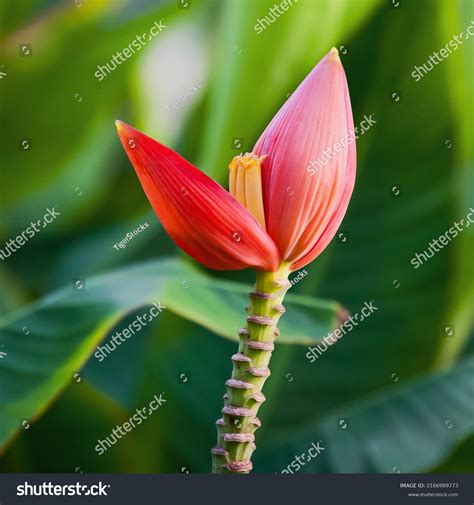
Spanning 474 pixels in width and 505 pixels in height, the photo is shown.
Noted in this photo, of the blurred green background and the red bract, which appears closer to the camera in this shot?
the red bract

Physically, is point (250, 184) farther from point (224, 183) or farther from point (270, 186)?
point (224, 183)

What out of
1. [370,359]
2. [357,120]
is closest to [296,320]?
[370,359]

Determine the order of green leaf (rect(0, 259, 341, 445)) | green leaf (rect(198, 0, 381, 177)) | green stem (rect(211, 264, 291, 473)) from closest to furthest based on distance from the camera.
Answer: green stem (rect(211, 264, 291, 473)) < green leaf (rect(0, 259, 341, 445)) < green leaf (rect(198, 0, 381, 177))

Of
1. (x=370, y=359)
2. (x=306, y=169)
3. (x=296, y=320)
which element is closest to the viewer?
(x=306, y=169)

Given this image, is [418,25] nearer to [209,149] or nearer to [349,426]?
[209,149]

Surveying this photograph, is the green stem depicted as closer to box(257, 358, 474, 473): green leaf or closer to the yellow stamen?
the yellow stamen

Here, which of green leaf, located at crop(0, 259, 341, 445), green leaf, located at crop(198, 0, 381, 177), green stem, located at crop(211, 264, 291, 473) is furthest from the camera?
green leaf, located at crop(198, 0, 381, 177)

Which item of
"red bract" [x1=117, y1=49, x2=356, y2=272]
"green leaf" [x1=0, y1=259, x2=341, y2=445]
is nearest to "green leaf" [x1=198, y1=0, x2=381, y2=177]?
"green leaf" [x1=0, y1=259, x2=341, y2=445]

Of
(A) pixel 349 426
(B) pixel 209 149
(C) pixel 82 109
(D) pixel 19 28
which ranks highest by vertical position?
(D) pixel 19 28
